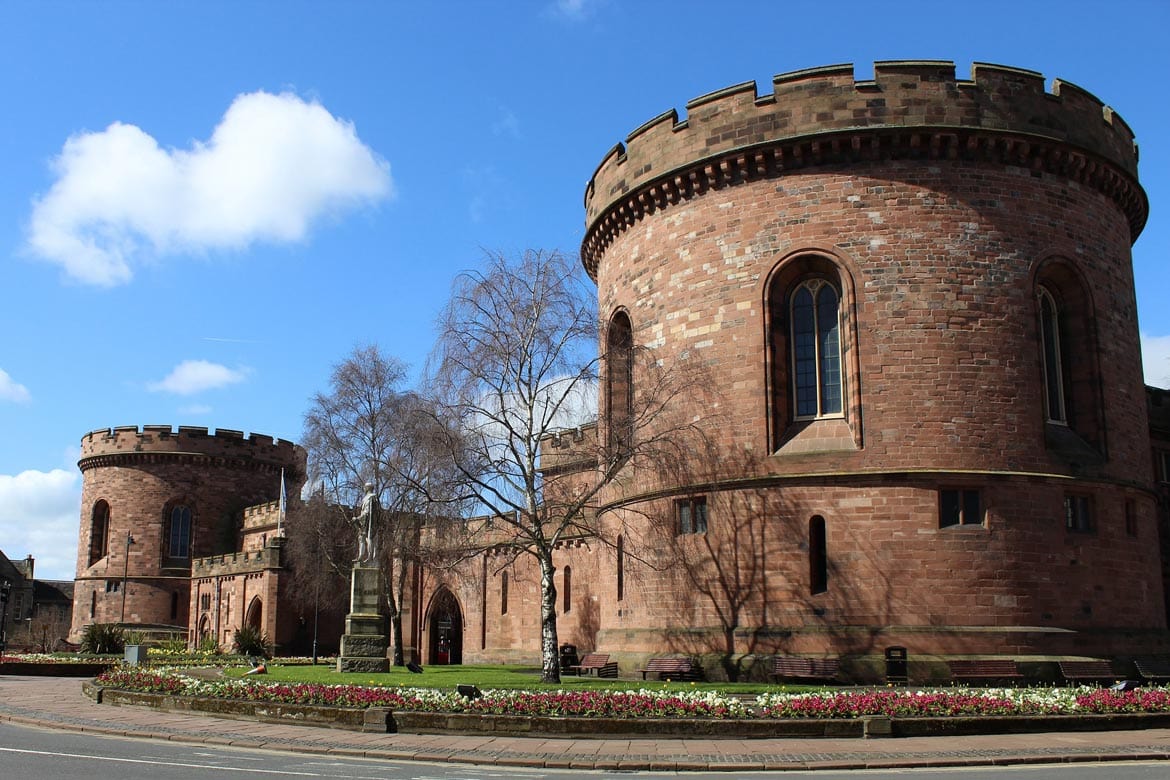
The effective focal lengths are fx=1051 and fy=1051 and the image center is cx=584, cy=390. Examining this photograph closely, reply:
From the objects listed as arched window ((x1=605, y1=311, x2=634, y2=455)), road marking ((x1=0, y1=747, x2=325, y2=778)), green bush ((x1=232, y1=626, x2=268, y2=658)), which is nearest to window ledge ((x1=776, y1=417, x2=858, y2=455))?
arched window ((x1=605, y1=311, x2=634, y2=455))

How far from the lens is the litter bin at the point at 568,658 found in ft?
87.4

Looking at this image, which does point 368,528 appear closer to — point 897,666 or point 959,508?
point 897,666

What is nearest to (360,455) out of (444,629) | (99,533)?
(444,629)

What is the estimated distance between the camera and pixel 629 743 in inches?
550

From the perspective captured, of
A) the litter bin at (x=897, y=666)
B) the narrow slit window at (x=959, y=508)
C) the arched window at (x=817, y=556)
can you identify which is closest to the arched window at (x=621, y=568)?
the arched window at (x=817, y=556)

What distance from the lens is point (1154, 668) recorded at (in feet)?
70.1

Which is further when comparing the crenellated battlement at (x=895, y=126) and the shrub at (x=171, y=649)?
the shrub at (x=171, y=649)

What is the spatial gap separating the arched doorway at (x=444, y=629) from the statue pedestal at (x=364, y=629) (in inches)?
587

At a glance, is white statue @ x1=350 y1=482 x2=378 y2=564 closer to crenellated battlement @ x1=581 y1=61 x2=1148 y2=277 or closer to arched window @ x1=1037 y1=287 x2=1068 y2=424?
crenellated battlement @ x1=581 y1=61 x2=1148 y2=277

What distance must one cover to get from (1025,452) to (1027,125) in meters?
7.01

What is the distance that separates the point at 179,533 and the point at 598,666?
39.1 meters

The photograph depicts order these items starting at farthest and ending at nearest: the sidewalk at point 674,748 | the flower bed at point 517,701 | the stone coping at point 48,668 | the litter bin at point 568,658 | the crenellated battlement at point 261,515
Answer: the crenellated battlement at point 261,515 < the stone coping at point 48,668 < the litter bin at point 568,658 < the flower bed at point 517,701 < the sidewalk at point 674,748

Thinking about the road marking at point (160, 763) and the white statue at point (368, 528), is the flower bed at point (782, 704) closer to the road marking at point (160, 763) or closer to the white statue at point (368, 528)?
the road marking at point (160, 763)

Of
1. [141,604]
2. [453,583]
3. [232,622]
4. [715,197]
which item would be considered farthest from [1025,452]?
[141,604]
